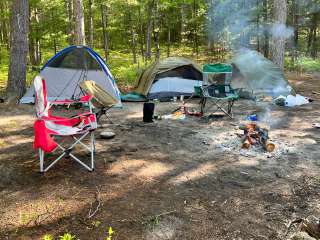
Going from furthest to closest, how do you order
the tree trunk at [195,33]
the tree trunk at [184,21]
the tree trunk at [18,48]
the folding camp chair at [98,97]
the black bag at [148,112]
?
1. the tree trunk at [184,21]
2. the tree trunk at [195,33]
3. the tree trunk at [18,48]
4. the black bag at [148,112]
5. the folding camp chair at [98,97]

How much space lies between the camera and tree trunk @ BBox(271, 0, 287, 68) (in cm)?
1023

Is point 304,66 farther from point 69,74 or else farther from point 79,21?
point 69,74

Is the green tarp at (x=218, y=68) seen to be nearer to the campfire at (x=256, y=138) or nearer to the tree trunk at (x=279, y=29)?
the campfire at (x=256, y=138)

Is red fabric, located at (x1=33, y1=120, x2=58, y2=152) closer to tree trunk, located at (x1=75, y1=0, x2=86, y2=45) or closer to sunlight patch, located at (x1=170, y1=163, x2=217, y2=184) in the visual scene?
sunlight patch, located at (x1=170, y1=163, x2=217, y2=184)

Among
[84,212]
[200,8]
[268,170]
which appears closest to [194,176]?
[268,170]

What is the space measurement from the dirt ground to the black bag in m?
0.61

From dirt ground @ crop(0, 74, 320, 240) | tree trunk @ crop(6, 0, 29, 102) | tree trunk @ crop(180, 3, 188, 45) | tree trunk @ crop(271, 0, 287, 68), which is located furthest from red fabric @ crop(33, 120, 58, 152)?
tree trunk @ crop(180, 3, 188, 45)

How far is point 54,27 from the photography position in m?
13.8

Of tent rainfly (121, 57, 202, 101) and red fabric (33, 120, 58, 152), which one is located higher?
tent rainfly (121, 57, 202, 101)

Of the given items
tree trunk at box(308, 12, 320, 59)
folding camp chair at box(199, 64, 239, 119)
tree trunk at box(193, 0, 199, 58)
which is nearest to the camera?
folding camp chair at box(199, 64, 239, 119)

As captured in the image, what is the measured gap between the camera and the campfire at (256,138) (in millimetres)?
4910

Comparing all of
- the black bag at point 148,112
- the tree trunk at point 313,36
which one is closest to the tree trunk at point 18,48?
the black bag at point 148,112

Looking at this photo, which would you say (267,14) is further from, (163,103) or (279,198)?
(279,198)

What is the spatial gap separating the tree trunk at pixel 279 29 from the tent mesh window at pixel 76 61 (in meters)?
5.61
